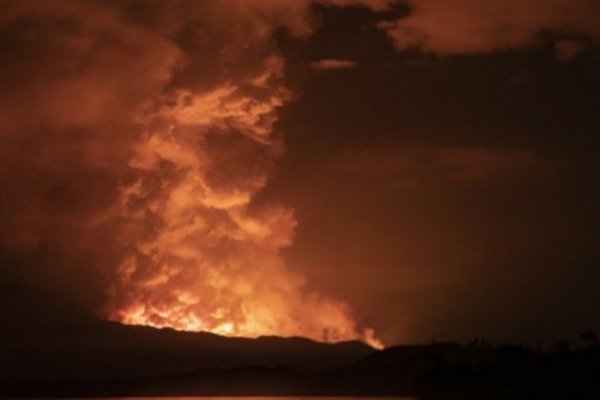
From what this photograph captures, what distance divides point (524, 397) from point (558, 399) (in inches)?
383

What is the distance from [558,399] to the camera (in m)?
191

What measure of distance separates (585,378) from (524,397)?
41.3 ft

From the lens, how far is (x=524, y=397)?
199750 mm

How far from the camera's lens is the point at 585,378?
19138 cm
